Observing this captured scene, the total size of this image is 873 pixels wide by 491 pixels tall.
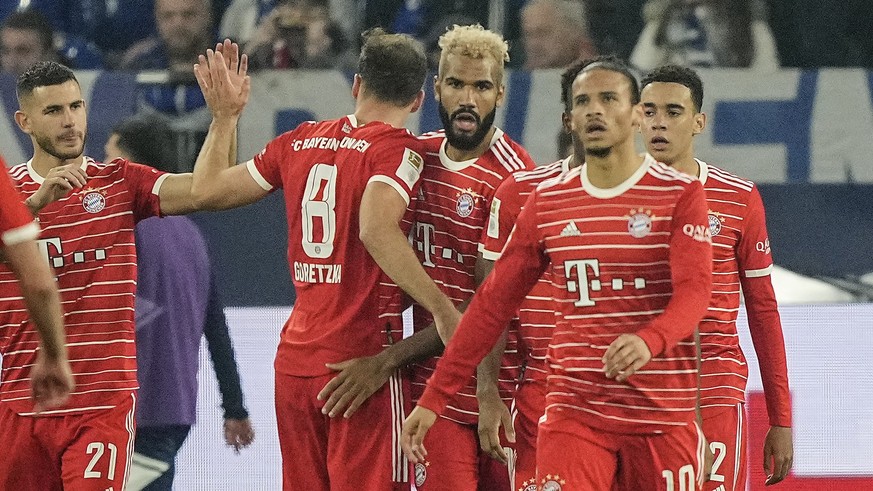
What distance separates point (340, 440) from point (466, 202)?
3.11ft

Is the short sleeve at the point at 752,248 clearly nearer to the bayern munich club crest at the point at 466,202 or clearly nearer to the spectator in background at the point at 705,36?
the bayern munich club crest at the point at 466,202

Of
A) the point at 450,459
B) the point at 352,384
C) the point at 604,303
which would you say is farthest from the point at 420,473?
the point at 604,303

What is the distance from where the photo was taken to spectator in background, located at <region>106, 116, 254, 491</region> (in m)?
5.88

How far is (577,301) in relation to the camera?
4.00 meters

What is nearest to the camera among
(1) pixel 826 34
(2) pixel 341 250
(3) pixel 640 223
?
(3) pixel 640 223

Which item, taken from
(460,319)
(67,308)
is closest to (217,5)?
(67,308)

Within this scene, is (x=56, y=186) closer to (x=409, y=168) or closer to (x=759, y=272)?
(x=409, y=168)

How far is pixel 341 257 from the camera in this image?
474 centimetres

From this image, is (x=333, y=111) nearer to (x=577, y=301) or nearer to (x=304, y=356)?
(x=304, y=356)

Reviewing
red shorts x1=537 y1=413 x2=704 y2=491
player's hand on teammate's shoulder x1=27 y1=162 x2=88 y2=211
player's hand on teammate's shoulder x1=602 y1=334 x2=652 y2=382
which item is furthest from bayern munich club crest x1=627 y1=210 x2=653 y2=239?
player's hand on teammate's shoulder x1=27 y1=162 x2=88 y2=211

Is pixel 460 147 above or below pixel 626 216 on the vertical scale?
above

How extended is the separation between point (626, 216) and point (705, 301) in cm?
34

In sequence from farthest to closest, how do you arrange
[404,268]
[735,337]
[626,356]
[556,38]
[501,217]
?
[556,38] < [735,337] < [501,217] < [404,268] < [626,356]

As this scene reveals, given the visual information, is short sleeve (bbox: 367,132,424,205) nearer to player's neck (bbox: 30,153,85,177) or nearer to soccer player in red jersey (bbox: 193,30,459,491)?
soccer player in red jersey (bbox: 193,30,459,491)
